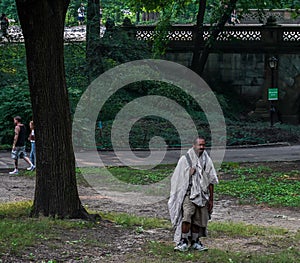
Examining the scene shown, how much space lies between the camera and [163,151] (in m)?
27.2

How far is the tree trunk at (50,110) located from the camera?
12172 mm

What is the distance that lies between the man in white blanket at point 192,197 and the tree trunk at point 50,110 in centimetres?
257

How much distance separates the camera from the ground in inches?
397

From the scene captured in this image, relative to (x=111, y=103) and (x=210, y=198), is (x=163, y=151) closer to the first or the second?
(x=111, y=103)

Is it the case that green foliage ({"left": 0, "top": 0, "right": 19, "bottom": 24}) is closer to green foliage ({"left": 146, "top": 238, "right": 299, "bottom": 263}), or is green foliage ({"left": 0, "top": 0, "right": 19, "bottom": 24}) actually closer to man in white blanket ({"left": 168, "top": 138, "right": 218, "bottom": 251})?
man in white blanket ({"left": 168, "top": 138, "right": 218, "bottom": 251})

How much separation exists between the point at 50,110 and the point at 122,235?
95.0 inches

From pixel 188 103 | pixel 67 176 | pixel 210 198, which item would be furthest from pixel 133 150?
pixel 210 198

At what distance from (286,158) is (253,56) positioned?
13.2m

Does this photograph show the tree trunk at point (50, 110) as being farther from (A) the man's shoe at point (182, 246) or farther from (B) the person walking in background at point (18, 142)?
(B) the person walking in background at point (18, 142)

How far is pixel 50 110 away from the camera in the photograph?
1230 cm

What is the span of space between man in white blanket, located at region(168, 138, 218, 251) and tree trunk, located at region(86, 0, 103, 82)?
59.6ft

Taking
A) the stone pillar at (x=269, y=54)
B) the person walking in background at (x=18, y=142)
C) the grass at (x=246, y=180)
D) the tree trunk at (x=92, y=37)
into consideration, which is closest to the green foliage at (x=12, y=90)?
the tree trunk at (x=92, y=37)

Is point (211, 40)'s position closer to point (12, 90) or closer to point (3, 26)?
point (3, 26)

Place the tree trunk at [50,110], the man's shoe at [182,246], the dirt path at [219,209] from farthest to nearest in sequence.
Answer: the dirt path at [219,209] < the tree trunk at [50,110] < the man's shoe at [182,246]
